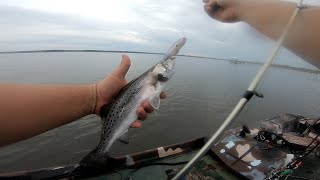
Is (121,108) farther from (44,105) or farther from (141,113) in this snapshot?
(44,105)

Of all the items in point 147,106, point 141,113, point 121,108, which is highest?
point 147,106

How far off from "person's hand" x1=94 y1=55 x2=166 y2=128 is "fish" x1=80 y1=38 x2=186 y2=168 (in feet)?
0.31

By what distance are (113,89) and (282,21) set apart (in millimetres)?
2893

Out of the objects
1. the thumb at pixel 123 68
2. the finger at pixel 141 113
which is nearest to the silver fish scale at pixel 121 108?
the finger at pixel 141 113

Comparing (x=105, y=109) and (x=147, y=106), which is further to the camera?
(x=105, y=109)

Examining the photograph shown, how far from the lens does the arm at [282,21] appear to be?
1.76m

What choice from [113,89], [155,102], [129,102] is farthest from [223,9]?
[113,89]

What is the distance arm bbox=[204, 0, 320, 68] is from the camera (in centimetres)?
176

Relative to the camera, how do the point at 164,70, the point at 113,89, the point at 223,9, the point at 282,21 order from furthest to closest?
the point at 113,89 < the point at 164,70 < the point at 223,9 < the point at 282,21

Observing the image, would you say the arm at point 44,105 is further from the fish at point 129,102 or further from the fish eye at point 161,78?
the fish eye at point 161,78

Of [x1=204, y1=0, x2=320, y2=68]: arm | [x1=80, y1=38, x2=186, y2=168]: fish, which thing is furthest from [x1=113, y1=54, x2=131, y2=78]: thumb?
[x1=204, y1=0, x2=320, y2=68]: arm

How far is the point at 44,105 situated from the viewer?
3.26 m

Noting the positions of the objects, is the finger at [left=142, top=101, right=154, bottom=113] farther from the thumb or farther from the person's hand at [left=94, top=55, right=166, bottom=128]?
the thumb

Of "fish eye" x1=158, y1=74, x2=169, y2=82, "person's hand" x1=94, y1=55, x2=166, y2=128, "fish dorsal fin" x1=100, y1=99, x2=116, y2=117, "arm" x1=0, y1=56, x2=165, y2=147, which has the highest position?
"fish eye" x1=158, y1=74, x2=169, y2=82
